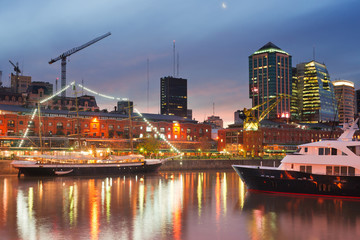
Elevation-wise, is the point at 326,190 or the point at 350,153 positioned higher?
the point at 350,153

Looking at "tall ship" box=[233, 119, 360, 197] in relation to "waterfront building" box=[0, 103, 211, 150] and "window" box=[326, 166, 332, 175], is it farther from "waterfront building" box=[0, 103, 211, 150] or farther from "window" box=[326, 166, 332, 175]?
"waterfront building" box=[0, 103, 211, 150]

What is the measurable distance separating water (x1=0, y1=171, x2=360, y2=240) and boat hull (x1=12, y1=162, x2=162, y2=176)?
2049 cm

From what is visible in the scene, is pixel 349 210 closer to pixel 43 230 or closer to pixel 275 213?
pixel 275 213

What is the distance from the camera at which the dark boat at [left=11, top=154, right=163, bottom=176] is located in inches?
3022

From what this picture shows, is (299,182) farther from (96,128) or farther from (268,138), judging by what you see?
(268,138)

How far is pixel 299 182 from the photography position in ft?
158

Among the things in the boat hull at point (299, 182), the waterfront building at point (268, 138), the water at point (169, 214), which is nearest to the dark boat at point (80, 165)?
the water at point (169, 214)

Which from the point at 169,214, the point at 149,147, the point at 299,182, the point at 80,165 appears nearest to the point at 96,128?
the point at 149,147

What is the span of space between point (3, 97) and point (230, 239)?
180847mm

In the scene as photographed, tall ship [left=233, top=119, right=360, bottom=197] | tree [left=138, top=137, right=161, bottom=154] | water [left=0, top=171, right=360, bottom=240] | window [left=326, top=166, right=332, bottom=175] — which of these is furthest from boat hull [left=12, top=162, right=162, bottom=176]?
window [left=326, top=166, right=332, bottom=175]

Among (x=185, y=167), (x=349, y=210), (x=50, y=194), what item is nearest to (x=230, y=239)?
(x=349, y=210)

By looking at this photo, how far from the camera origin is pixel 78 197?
48.3 m

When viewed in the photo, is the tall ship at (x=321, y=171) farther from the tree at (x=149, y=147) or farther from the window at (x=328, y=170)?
the tree at (x=149, y=147)

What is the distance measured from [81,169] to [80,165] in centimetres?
83
